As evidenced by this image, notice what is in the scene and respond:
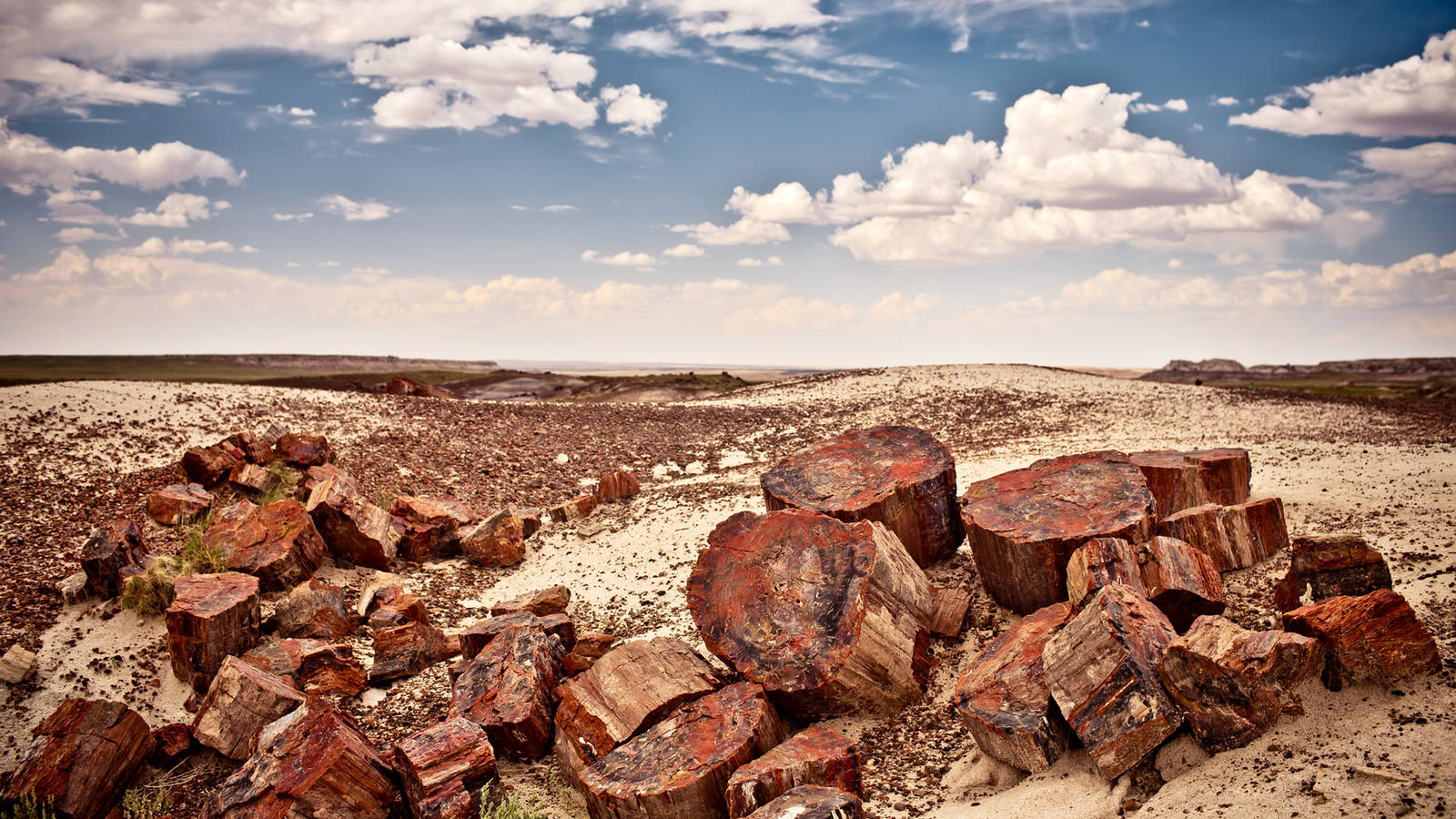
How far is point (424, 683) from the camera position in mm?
7211

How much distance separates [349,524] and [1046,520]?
8026 mm

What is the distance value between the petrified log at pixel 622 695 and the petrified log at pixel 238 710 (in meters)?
2.28

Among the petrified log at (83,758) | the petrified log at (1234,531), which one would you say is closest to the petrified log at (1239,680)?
the petrified log at (1234,531)

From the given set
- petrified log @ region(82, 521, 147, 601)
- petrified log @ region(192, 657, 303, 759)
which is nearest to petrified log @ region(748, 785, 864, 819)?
petrified log @ region(192, 657, 303, 759)

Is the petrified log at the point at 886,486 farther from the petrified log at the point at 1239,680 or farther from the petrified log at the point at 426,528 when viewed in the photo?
the petrified log at the point at 426,528

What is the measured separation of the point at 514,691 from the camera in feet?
19.3

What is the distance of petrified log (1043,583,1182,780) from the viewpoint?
4.13 m

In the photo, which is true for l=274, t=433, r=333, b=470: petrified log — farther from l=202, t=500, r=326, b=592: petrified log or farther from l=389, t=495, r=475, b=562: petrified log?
l=202, t=500, r=326, b=592: petrified log

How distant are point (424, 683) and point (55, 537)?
20.5 ft

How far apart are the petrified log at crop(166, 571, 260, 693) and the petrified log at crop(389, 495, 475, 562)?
3.10 metres

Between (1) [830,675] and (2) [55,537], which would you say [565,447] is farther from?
(1) [830,675]

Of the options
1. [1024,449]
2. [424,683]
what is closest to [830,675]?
[424,683]

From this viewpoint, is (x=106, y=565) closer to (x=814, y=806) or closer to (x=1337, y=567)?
(x=814, y=806)

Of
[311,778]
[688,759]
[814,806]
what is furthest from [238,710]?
[814,806]
